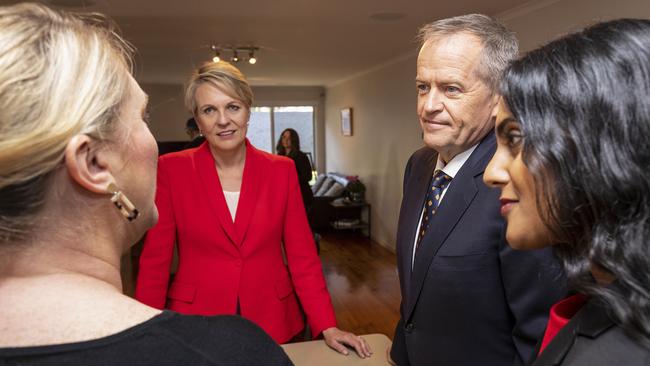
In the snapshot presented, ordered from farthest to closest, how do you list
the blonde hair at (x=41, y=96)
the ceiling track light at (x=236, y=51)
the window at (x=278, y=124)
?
the window at (x=278, y=124) → the ceiling track light at (x=236, y=51) → the blonde hair at (x=41, y=96)

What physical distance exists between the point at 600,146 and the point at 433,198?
85 cm

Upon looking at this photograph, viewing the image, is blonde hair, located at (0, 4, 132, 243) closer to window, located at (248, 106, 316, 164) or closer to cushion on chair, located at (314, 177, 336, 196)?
cushion on chair, located at (314, 177, 336, 196)

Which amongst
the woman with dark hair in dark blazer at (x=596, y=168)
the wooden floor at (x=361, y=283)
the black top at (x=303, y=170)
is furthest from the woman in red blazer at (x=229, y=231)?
the black top at (x=303, y=170)

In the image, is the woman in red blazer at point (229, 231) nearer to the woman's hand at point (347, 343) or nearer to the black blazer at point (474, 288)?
the woman's hand at point (347, 343)

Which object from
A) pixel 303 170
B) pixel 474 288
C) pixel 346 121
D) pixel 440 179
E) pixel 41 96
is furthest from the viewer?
pixel 346 121

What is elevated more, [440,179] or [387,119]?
[387,119]

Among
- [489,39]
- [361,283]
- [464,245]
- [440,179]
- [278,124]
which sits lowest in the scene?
[361,283]

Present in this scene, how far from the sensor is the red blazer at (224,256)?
1609mm

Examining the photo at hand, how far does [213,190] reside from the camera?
5.43 ft

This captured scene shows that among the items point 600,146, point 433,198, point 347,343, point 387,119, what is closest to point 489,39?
point 433,198

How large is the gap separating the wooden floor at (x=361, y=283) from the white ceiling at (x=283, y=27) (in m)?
2.66

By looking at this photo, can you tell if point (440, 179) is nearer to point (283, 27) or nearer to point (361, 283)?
point (283, 27)

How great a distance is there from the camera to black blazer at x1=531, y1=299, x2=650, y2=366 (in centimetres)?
56

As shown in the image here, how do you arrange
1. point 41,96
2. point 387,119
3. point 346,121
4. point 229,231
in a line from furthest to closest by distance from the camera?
point 346,121 → point 387,119 → point 229,231 → point 41,96
